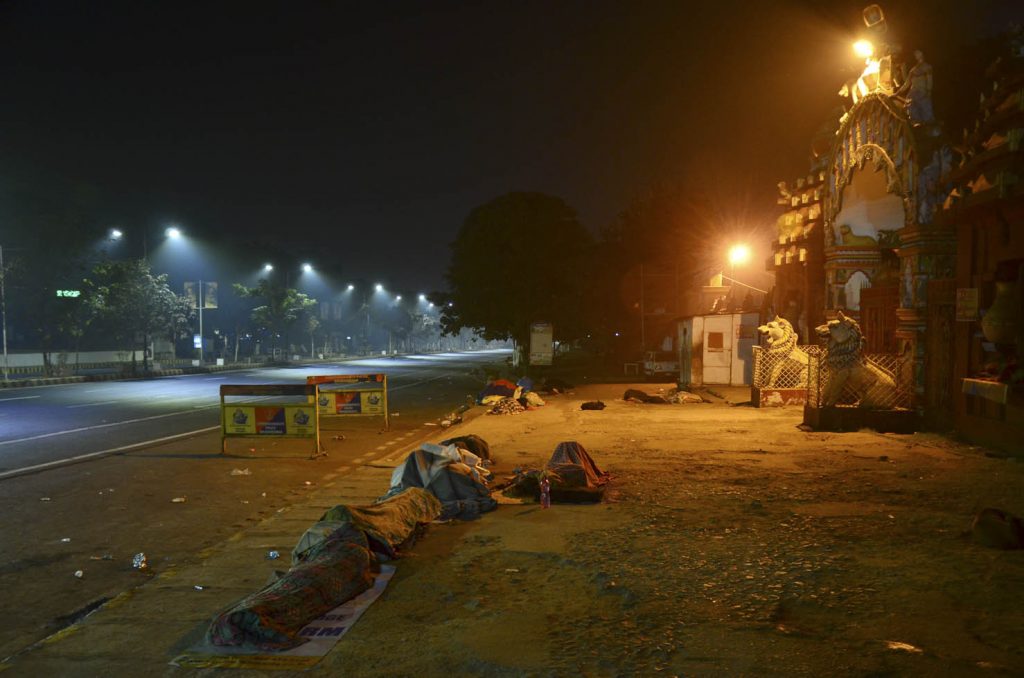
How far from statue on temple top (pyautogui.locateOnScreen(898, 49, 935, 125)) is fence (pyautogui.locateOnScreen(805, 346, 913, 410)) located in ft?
16.8

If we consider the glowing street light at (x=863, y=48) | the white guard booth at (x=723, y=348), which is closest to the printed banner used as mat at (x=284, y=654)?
the glowing street light at (x=863, y=48)

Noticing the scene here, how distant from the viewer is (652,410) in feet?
65.4

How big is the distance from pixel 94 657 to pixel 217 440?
37.9 feet

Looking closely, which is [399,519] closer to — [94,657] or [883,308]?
[94,657]

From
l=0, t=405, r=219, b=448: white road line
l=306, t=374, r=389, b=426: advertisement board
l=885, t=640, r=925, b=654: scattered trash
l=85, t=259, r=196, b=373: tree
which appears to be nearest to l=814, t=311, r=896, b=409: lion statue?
l=306, t=374, r=389, b=426: advertisement board

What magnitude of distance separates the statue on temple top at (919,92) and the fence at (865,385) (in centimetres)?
513

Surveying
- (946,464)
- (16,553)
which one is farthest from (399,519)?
(946,464)

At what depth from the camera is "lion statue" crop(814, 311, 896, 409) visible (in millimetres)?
14578

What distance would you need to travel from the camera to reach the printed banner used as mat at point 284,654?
4375 mm

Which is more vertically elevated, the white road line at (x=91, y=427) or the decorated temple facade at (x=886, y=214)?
the decorated temple facade at (x=886, y=214)

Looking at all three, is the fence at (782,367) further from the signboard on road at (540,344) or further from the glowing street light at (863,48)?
the signboard on road at (540,344)

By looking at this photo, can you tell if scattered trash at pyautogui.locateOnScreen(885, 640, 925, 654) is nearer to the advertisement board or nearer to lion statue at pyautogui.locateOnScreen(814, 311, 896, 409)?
lion statue at pyautogui.locateOnScreen(814, 311, 896, 409)

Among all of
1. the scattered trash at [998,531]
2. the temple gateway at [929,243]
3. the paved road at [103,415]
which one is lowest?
the paved road at [103,415]

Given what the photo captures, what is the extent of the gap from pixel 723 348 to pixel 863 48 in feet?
39.6
